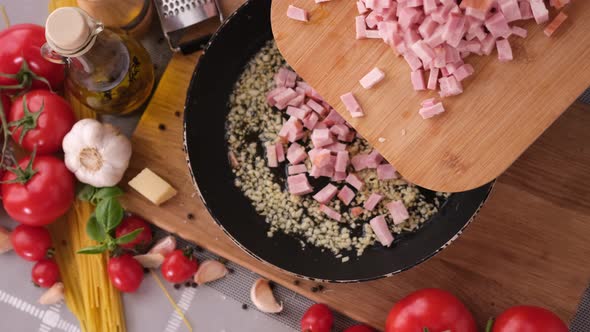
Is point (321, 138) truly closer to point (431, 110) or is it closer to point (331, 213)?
point (331, 213)

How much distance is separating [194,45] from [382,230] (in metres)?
0.61

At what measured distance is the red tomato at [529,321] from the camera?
4.26 feet

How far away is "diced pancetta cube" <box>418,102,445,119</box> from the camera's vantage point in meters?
1.17

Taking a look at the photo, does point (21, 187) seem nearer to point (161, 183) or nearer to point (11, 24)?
point (161, 183)

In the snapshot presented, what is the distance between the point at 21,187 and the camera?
1.46 m

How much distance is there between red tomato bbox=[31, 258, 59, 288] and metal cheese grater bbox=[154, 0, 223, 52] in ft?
1.97

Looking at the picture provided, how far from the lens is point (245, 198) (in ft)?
4.91

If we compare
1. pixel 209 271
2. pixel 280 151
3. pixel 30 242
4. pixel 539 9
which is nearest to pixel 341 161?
pixel 280 151

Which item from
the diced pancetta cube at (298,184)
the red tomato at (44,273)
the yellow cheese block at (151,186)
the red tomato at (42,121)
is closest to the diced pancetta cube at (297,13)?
the diced pancetta cube at (298,184)

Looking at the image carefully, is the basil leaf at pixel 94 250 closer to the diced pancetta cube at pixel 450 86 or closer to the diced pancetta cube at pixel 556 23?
the diced pancetta cube at pixel 450 86

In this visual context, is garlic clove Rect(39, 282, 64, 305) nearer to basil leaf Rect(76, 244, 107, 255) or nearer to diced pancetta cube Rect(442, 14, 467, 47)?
basil leaf Rect(76, 244, 107, 255)

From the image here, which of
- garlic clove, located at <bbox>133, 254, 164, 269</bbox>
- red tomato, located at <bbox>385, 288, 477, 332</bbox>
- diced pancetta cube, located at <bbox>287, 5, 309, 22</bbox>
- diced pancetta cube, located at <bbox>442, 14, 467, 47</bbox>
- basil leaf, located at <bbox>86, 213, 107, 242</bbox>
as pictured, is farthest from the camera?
garlic clove, located at <bbox>133, 254, 164, 269</bbox>

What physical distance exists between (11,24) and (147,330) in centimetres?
85

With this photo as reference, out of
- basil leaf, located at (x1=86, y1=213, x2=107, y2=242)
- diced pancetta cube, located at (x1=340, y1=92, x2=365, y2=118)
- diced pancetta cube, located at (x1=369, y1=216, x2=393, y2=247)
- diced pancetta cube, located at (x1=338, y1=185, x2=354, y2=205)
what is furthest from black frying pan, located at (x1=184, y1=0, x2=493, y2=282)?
diced pancetta cube, located at (x1=340, y1=92, x2=365, y2=118)
